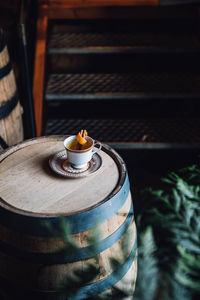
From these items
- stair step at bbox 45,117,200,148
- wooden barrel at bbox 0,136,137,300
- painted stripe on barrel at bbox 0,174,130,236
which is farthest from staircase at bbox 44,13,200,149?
painted stripe on barrel at bbox 0,174,130,236

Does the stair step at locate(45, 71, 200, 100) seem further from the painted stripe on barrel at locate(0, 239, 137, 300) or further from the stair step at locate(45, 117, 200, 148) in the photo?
the painted stripe on barrel at locate(0, 239, 137, 300)

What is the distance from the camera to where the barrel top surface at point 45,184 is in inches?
46.4

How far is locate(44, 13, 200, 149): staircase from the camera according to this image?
102 inches

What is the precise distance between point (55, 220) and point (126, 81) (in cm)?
195

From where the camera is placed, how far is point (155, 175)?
2781 mm

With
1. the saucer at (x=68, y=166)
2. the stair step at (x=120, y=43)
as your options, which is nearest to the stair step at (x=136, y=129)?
the stair step at (x=120, y=43)

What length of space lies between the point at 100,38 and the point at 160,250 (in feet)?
8.46

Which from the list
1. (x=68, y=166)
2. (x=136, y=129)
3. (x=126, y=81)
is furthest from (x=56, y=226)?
(x=126, y=81)

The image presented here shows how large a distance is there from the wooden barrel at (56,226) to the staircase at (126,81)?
1.22 metres

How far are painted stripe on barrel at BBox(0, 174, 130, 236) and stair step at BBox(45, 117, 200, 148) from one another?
4.37 feet

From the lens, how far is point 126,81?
2791 mm

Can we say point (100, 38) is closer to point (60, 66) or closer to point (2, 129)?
point (60, 66)

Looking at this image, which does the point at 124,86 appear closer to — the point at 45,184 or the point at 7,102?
the point at 7,102

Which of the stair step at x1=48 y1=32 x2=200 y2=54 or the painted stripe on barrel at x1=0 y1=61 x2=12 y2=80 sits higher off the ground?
the painted stripe on barrel at x1=0 y1=61 x2=12 y2=80
